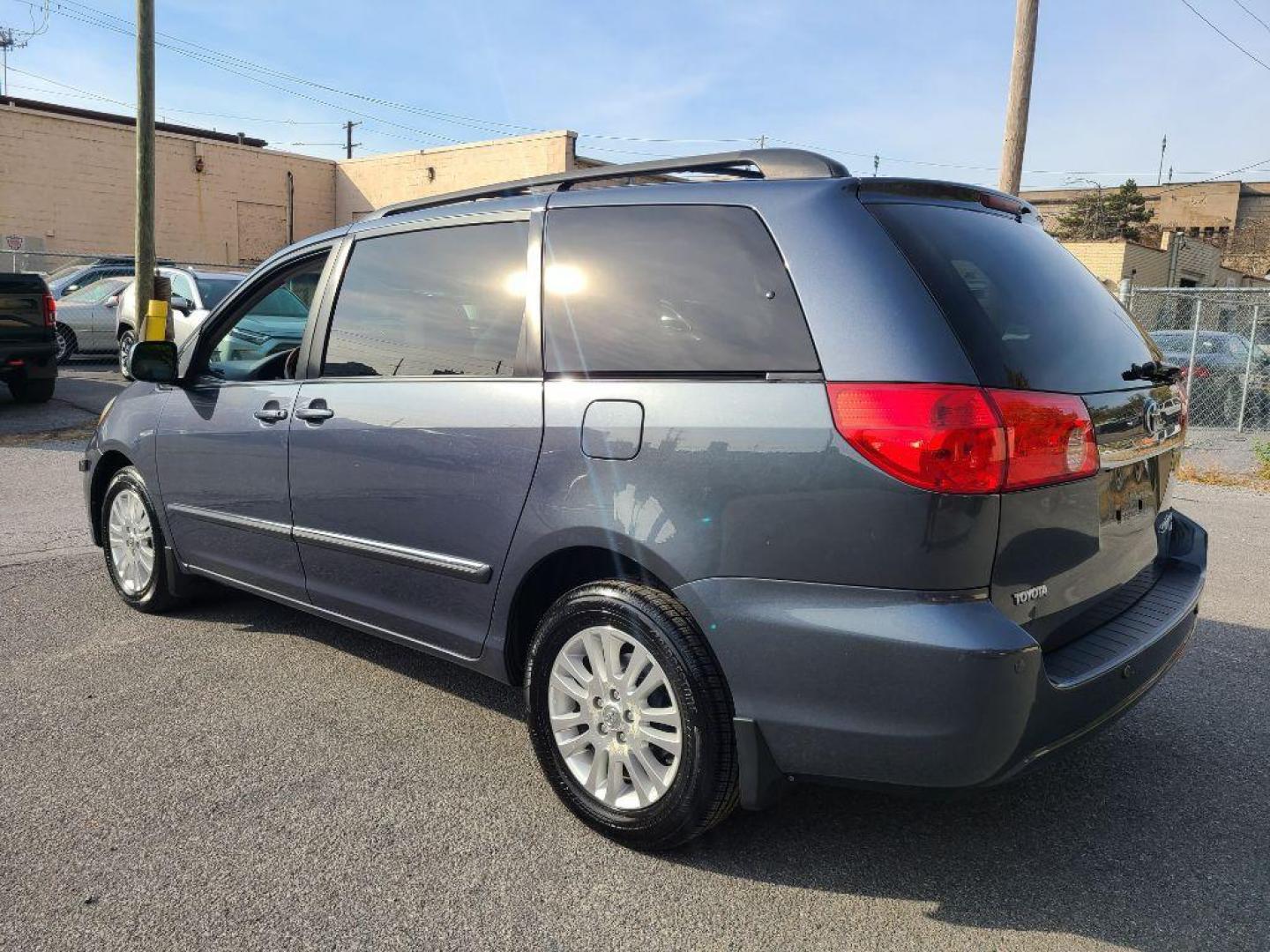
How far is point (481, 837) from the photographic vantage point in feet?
9.39

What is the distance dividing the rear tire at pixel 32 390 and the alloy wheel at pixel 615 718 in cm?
1163

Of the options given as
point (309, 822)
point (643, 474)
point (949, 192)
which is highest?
point (949, 192)

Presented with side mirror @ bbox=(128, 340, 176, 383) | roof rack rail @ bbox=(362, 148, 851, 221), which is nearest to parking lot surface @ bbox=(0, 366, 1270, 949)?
side mirror @ bbox=(128, 340, 176, 383)

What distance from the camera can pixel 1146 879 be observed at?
266 cm

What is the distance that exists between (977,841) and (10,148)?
30.3 meters

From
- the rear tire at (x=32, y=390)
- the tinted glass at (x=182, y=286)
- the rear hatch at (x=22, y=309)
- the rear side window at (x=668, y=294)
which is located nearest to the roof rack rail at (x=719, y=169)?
the rear side window at (x=668, y=294)

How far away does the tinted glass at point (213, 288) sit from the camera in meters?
13.8

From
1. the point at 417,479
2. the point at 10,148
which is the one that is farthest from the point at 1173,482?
the point at 10,148

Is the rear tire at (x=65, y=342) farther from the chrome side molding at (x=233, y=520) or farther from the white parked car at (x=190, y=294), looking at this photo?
the chrome side molding at (x=233, y=520)

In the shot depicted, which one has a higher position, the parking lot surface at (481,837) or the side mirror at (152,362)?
the side mirror at (152,362)

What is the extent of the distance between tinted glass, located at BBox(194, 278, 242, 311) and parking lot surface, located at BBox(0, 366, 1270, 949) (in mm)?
10619

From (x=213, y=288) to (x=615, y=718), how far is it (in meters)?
13.1

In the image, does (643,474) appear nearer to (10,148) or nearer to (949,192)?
(949,192)

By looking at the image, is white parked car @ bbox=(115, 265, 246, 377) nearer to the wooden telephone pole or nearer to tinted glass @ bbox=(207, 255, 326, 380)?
the wooden telephone pole
